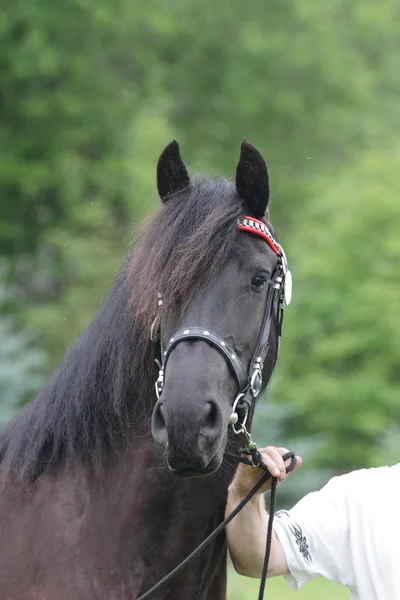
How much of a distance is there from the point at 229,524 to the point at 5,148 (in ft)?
49.6

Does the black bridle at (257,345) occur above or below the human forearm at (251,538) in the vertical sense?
above

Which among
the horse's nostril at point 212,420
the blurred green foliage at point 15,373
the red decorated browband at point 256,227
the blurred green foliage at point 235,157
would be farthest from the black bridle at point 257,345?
the blurred green foliage at point 15,373

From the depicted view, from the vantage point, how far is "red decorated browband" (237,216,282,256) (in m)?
3.21

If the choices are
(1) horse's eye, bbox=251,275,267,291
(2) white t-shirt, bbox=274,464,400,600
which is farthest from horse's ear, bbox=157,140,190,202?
(2) white t-shirt, bbox=274,464,400,600

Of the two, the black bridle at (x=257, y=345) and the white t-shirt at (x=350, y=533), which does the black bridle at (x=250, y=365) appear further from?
the white t-shirt at (x=350, y=533)

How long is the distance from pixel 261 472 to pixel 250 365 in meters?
0.41

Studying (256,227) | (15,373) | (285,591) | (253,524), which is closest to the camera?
(256,227)

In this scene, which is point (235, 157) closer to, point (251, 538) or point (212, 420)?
point (251, 538)

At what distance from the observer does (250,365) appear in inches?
123

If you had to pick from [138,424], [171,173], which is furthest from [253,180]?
[138,424]

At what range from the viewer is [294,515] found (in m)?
3.58

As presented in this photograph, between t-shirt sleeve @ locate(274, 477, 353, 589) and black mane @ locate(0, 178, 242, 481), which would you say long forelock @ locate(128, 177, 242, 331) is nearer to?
black mane @ locate(0, 178, 242, 481)

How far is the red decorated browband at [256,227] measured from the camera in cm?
321

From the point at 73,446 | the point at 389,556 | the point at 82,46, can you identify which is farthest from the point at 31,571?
the point at 82,46
